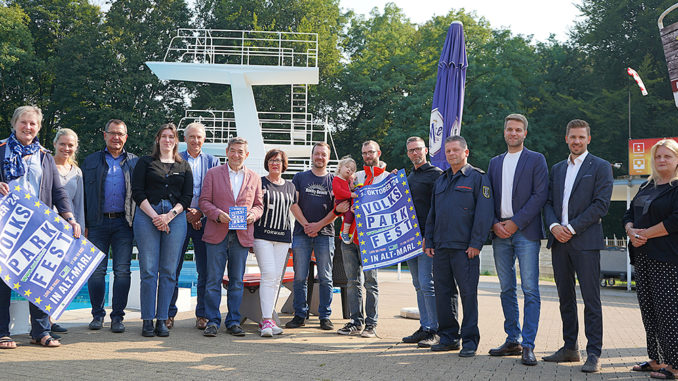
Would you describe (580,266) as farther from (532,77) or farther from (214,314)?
(532,77)

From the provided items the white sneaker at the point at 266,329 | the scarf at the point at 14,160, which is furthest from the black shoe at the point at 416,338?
the scarf at the point at 14,160

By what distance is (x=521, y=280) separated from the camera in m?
5.65

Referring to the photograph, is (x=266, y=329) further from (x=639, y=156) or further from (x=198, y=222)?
(x=639, y=156)

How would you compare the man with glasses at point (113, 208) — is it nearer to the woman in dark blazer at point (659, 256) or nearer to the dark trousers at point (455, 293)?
the dark trousers at point (455, 293)

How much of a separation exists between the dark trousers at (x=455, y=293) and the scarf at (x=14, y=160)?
3.99 metres

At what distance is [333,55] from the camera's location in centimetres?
3716

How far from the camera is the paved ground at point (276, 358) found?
4.83 m

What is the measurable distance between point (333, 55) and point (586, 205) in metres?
32.9

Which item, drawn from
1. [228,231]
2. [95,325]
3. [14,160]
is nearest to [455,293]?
[228,231]

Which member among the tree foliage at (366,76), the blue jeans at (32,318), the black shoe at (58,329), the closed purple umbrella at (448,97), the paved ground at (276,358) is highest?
the tree foliage at (366,76)

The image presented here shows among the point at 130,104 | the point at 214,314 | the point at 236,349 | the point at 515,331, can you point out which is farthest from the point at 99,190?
the point at 130,104

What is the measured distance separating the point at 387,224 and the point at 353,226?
18.6 inches

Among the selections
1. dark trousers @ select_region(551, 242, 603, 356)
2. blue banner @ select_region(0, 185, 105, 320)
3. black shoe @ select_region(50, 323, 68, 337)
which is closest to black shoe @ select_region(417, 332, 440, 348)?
dark trousers @ select_region(551, 242, 603, 356)

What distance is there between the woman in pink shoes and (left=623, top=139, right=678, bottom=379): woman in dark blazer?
348 cm
